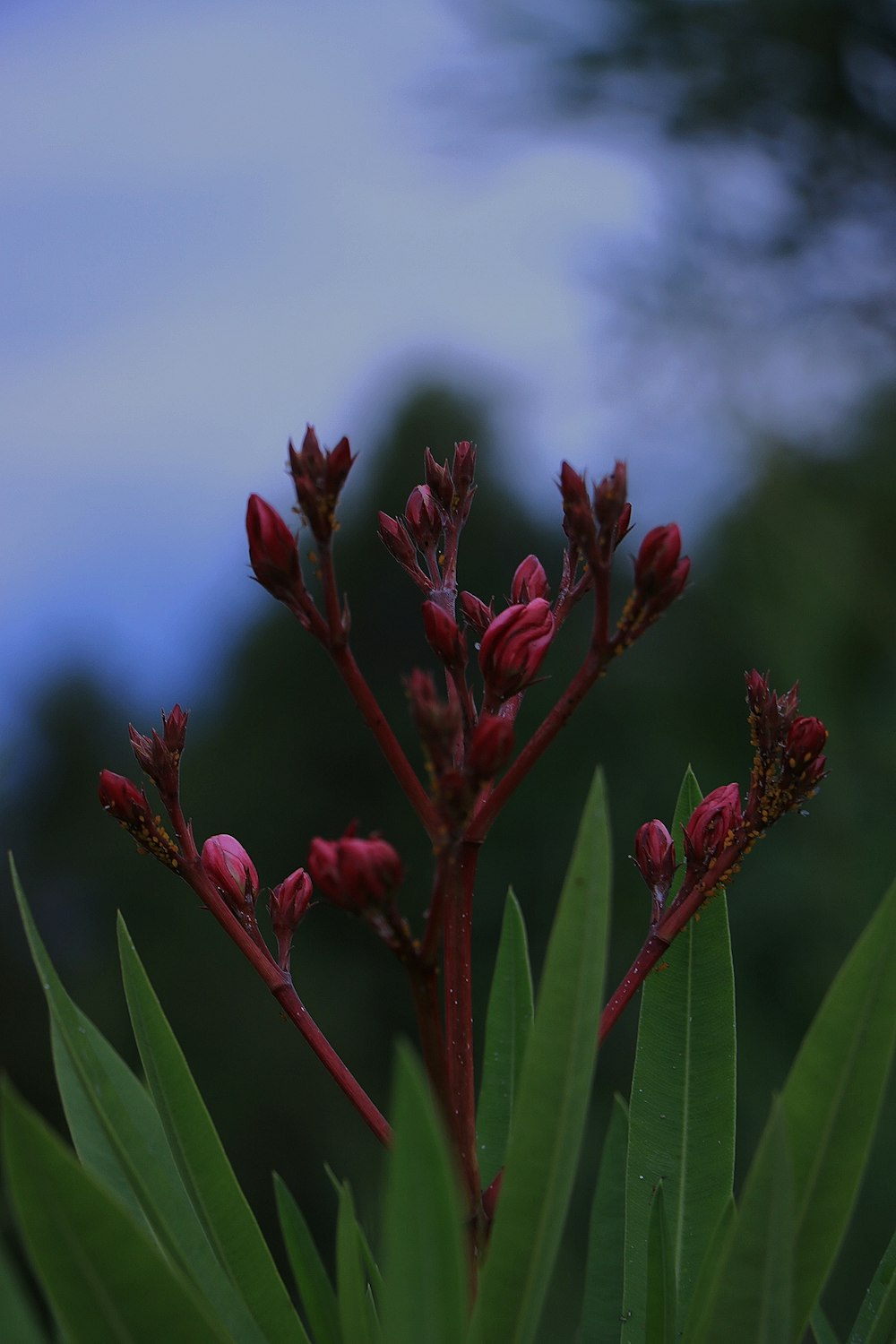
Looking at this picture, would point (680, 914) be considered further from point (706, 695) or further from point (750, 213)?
point (706, 695)

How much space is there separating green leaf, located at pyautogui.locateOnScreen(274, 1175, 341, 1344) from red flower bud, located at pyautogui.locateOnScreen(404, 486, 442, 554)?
1.69 ft

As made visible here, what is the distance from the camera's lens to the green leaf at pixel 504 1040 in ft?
3.29

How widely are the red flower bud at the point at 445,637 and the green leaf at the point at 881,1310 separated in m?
0.49

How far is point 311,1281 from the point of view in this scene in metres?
0.86

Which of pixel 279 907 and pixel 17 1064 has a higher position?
pixel 279 907

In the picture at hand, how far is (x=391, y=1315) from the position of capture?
52 centimetres

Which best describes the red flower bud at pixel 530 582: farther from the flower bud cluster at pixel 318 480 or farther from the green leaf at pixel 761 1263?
the green leaf at pixel 761 1263

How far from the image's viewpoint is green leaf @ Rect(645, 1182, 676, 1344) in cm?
75

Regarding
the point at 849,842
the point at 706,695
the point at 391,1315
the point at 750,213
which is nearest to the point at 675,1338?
the point at 391,1315

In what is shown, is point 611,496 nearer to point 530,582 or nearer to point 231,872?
point 530,582

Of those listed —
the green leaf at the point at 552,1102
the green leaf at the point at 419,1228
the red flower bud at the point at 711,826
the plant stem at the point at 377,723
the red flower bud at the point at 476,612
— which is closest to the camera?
the green leaf at the point at 419,1228

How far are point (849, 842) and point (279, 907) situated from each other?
3.11 meters

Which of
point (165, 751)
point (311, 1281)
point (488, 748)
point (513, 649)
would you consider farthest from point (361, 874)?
point (311, 1281)

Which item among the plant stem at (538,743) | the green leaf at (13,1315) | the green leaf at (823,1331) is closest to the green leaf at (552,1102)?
the plant stem at (538,743)
